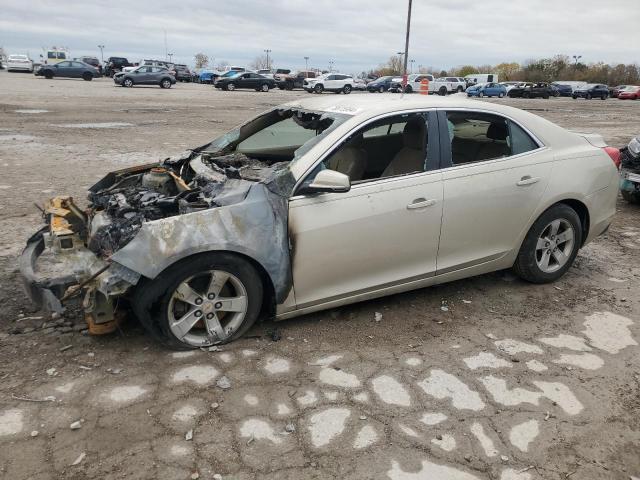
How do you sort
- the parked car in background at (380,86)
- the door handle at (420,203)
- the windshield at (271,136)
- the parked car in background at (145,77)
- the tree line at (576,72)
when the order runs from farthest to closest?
the tree line at (576,72)
the parked car in background at (380,86)
the parked car in background at (145,77)
the windshield at (271,136)
the door handle at (420,203)

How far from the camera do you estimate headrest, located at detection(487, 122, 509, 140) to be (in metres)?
4.40

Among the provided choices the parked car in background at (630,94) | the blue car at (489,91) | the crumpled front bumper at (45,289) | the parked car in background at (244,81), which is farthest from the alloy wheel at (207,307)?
the parked car in background at (630,94)

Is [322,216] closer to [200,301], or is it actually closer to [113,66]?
[200,301]

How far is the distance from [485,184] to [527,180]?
1.47ft

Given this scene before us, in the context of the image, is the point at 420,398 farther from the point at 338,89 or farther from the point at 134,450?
the point at 338,89

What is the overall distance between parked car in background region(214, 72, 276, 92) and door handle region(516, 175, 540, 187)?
37.8 metres

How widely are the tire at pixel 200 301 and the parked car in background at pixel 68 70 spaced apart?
42.5 m

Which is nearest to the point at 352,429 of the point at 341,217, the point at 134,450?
the point at 134,450

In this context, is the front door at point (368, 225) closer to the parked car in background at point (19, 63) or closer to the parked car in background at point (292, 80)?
the parked car in background at point (292, 80)

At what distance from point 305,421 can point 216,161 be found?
2309mm

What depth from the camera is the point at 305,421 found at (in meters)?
2.90

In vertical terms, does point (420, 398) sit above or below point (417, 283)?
below

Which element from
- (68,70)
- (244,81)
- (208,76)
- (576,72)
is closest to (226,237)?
(244,81)

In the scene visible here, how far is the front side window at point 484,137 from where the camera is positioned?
415 centimetres
